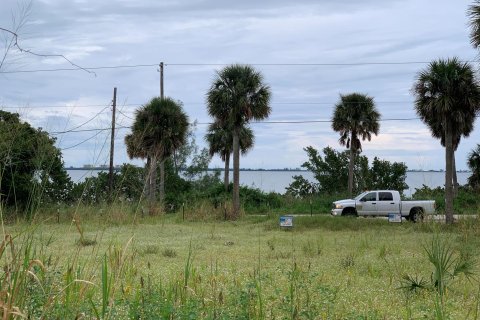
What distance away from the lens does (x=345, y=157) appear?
48312 millimetres

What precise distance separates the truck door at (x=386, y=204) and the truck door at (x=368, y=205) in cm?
20

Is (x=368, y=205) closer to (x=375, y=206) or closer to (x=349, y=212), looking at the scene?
(x=375, y=206)

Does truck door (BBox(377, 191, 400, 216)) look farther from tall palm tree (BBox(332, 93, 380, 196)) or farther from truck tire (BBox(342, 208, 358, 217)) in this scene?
tall palm tree (BBox(332, 93, 380, 196))

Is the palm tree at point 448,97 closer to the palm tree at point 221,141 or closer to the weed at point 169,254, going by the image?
the weed at point 169,254

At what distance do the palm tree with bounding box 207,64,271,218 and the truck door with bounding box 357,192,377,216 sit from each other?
19.7 ft

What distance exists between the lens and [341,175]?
48219 millimetres

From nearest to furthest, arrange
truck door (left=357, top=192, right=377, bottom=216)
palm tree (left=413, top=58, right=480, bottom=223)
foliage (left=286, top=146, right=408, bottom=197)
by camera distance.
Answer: palm tree (left=413, top=58, right=480, bottom=223)
truck door (left=357, top=192, right=377, bottom=216)
foliage (left=286, top=146, right=408, bottom=197)

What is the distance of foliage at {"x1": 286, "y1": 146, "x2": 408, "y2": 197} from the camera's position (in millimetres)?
46375

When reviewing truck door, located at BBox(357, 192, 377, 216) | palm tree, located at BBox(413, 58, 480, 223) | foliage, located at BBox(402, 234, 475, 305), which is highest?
palm tree, located at BBox(413, 58, 480, 223)

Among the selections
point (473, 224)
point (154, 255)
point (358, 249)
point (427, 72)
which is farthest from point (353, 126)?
point (154, 255)

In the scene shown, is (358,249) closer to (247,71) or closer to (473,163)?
(247,71)

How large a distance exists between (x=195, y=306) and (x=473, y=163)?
3541 cm

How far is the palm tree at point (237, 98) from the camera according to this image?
30375 mm

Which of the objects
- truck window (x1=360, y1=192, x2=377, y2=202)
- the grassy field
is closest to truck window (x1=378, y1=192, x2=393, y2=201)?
truck window (x1=360, y1=192, x2=377, y2=202)
